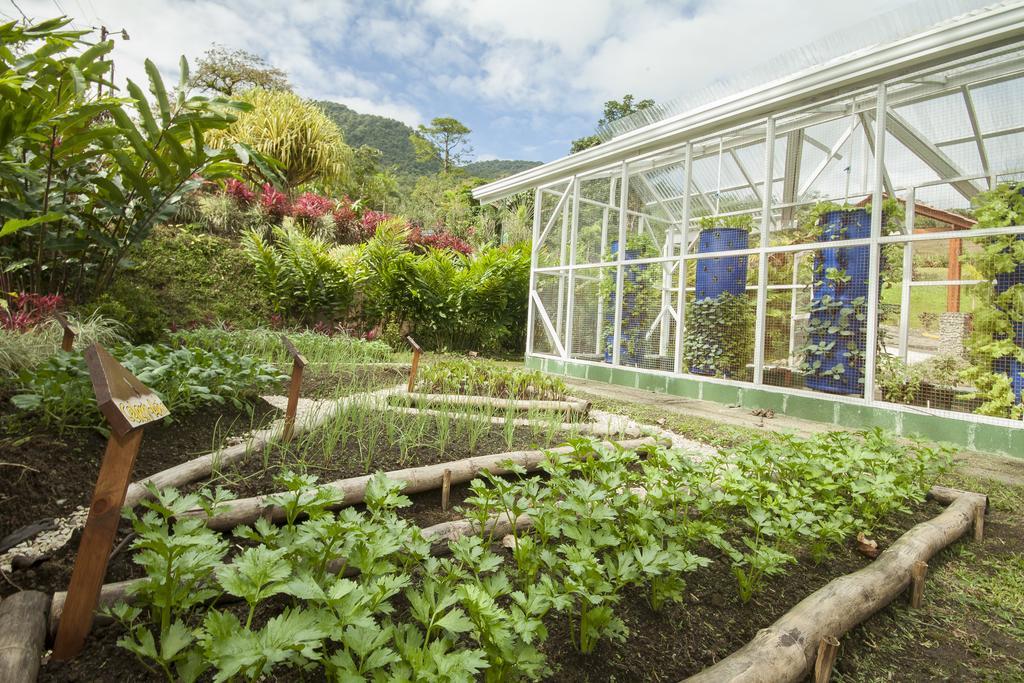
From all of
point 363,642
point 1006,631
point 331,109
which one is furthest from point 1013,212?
point 331,109

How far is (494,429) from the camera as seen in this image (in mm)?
3713

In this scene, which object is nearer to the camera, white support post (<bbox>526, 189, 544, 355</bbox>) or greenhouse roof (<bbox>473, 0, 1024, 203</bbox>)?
greenhouse roof (<bbox>473, 0, 1024, 203</bbox>)

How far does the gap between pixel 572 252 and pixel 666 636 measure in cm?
742

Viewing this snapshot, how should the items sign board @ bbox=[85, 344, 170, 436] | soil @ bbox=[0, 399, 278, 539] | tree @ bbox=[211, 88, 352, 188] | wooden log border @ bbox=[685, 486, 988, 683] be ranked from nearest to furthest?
sign board @ bbox=[85, 344, 170, 436] < wooden log border @ bbox=[685, 486, 988, 683] < soil @ bbox=[0, 399, 278, 539] < tree @ bbox=[211, 88, 352, 188]

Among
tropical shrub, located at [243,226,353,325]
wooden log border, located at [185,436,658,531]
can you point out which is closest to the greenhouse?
wooden log border, located at [185,436,658,531]

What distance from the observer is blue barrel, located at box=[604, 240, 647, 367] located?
24.4 ft

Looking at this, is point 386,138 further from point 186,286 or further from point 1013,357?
point 1013,357

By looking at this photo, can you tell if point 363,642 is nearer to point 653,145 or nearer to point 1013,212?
point 1013,212

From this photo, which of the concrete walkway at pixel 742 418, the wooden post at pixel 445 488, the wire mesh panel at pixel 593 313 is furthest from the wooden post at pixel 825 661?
the wire mesh panel at pixel 593 313

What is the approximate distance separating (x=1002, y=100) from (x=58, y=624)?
824cm

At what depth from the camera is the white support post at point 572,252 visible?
27.7ft

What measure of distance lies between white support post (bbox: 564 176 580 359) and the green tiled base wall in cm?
85

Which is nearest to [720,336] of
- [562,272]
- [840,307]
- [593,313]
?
[840,307]

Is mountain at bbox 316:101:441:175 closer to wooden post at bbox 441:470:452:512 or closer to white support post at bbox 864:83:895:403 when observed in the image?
white support post at bbox 864:83:895:403
